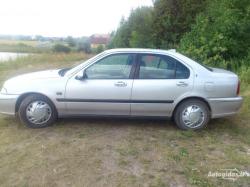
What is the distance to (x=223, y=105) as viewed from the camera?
642 centimetres

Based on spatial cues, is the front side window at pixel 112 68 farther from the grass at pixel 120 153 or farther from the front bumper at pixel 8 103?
the front bumper at pixel 8 103

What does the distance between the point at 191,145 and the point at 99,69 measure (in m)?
2.04

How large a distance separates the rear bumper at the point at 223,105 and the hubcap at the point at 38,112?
284 cm

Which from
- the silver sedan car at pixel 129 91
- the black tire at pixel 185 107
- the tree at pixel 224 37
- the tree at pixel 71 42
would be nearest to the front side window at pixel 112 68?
the silver sedan car at pixel 129 91

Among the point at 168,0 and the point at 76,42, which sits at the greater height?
the point at 168,0

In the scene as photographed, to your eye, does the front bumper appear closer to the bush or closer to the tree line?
the tree line

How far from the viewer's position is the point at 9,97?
20.9 feet

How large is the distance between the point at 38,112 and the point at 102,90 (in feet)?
3.88

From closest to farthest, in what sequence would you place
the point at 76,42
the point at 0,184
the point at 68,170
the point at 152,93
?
the point at 0,184, the point at 68,170, the point at 152,93, the point at 76,42

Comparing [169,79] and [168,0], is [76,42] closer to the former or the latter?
[168,0]

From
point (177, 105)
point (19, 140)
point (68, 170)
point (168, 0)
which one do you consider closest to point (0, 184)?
point (68, 170)

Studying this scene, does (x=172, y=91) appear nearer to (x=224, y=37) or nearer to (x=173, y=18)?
(x=224, y=37)

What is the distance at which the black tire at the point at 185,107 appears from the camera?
21.0 feet

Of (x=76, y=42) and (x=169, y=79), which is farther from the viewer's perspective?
(x=76, y=42)
